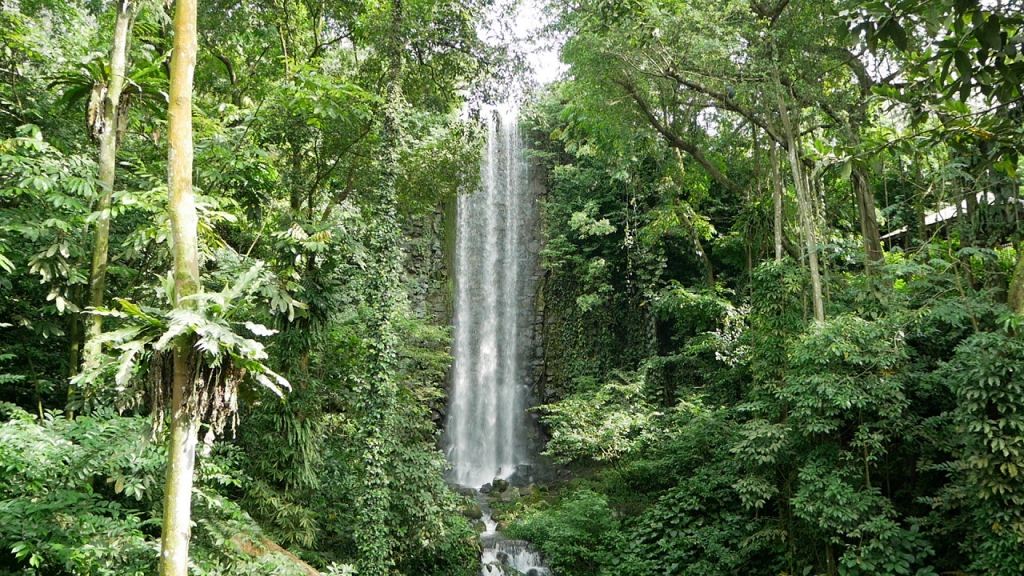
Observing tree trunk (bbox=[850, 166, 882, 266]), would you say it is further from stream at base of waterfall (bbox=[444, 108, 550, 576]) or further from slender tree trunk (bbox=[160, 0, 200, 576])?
stream at base of waterfall (bbox=[444, 108, 550, 576])

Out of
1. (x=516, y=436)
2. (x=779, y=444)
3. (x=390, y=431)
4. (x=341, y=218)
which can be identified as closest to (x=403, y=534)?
(x=390, y=431)

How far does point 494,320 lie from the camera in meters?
17.3

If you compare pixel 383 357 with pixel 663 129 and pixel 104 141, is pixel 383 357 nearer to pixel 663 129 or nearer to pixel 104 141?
pixel 104 141

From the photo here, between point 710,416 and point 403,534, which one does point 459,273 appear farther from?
point 403,534

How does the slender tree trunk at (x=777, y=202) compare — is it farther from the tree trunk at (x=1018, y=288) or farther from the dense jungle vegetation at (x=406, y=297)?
the tree trunk at (x=1018, y=288)

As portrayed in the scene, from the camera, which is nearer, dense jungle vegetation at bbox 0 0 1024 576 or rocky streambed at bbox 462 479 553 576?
dense jungle vegetation at bbox 0 0 1024 576

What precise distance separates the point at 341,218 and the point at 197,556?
14.6 feet

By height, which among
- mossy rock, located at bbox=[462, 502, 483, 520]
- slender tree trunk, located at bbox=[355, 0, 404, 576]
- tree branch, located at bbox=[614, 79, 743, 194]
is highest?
tree branch, located at bbox=[614, 79, 743, 194]

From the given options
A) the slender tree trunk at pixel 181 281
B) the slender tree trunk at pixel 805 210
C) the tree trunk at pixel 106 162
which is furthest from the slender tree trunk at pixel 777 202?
the tree trunk at pixel 106 162

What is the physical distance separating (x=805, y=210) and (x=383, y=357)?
5.70m

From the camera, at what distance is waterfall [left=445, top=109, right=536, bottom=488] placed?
16375 mm

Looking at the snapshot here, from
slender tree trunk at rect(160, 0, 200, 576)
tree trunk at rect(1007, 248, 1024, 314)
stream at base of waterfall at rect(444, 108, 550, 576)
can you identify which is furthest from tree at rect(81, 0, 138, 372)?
stream at base of waterfall at rect(444, 108, 550, 576)

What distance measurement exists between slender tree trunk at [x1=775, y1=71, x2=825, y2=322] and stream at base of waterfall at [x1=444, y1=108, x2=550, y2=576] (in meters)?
8.74

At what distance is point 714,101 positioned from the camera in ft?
33.9
